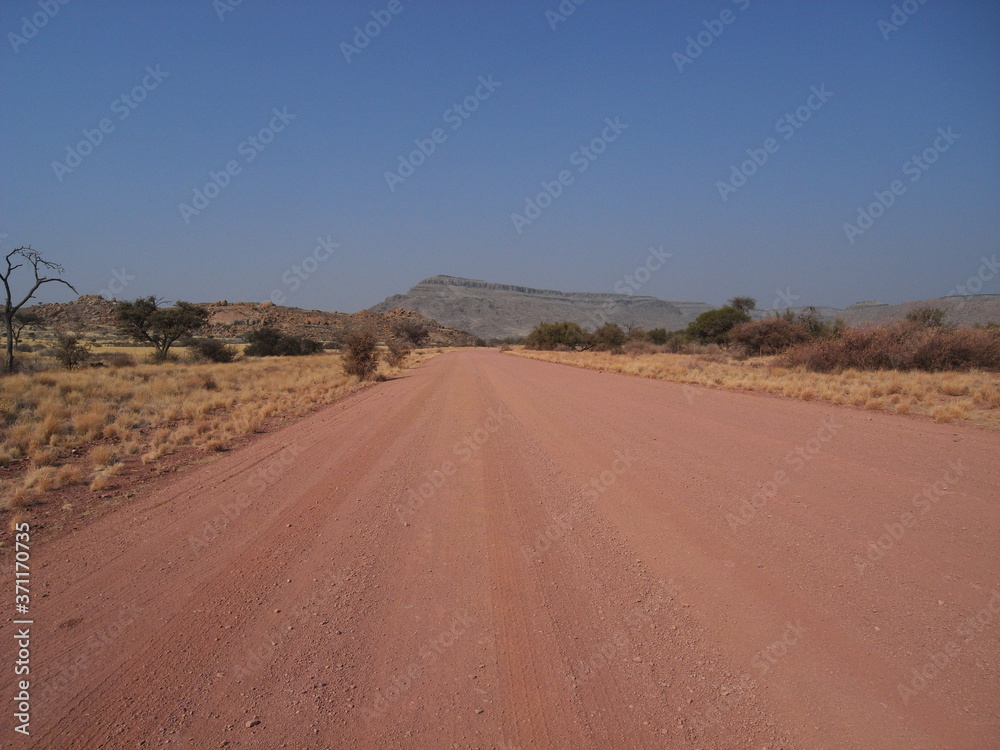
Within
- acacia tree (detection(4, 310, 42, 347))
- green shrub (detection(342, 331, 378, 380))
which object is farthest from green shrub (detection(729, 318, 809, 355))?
acacia tree (detection(4, 310, 42, 347))

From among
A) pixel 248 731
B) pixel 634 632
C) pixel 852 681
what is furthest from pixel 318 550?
pixel 852 681

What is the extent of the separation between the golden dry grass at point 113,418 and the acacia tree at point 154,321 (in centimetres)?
2012

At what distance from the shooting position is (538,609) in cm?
345

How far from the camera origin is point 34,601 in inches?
148

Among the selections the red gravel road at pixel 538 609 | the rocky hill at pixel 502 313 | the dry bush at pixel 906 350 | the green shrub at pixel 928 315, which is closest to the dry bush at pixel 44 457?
the red gravel road at pixel 538 609

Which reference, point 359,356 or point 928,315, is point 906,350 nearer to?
point 928,315

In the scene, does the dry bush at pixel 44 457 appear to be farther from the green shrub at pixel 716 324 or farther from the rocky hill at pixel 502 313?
the rocky hill at pixel 502 313

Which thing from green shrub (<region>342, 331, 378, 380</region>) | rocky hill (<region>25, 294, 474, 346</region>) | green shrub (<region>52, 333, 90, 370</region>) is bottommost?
green shrub (<region>342, 331, 378, 380</region>)

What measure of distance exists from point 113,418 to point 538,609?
1349 cm

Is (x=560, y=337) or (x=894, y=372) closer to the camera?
(x=894, y=372)

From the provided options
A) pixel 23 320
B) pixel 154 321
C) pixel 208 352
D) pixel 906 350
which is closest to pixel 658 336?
pixel 906 350

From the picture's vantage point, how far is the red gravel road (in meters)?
2.46

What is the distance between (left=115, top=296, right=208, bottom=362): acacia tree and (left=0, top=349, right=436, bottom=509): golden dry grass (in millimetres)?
20116

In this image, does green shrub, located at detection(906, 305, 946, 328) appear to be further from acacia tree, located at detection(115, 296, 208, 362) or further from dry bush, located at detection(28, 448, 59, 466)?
acacia tree, located at detection(115, 296, 208, 362)
